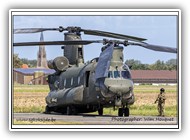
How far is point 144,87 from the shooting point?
843 inches

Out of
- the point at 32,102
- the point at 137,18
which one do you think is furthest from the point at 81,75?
the point at 137,18

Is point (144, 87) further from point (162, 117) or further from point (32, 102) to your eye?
point (32, 102)

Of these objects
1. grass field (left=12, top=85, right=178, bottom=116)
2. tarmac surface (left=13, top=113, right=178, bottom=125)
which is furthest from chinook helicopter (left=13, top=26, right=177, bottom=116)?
tarmac surface (left=13, top=113, right=178, bottom=125)

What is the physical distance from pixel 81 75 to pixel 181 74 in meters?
4.34

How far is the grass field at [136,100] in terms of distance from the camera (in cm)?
2019

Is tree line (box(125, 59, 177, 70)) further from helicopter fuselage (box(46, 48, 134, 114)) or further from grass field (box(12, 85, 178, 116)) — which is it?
helicopter fuselage (box(46, 48, 134, 114))

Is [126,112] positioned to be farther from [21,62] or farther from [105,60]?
[21,62]

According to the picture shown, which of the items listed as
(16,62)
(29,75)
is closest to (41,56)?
(29,75)

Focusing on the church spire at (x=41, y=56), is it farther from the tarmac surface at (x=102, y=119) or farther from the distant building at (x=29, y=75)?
the tarmac surface at (x=102, y=119)

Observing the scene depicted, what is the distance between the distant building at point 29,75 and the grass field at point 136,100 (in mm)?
137

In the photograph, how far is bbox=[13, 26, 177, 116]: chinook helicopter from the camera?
2100 centimetres

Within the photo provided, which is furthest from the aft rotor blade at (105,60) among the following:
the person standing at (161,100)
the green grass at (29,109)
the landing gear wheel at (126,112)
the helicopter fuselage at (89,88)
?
the green grass at (29,109)

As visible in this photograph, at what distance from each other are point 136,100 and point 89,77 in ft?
5.70

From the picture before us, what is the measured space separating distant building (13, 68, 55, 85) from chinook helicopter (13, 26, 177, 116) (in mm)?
447
